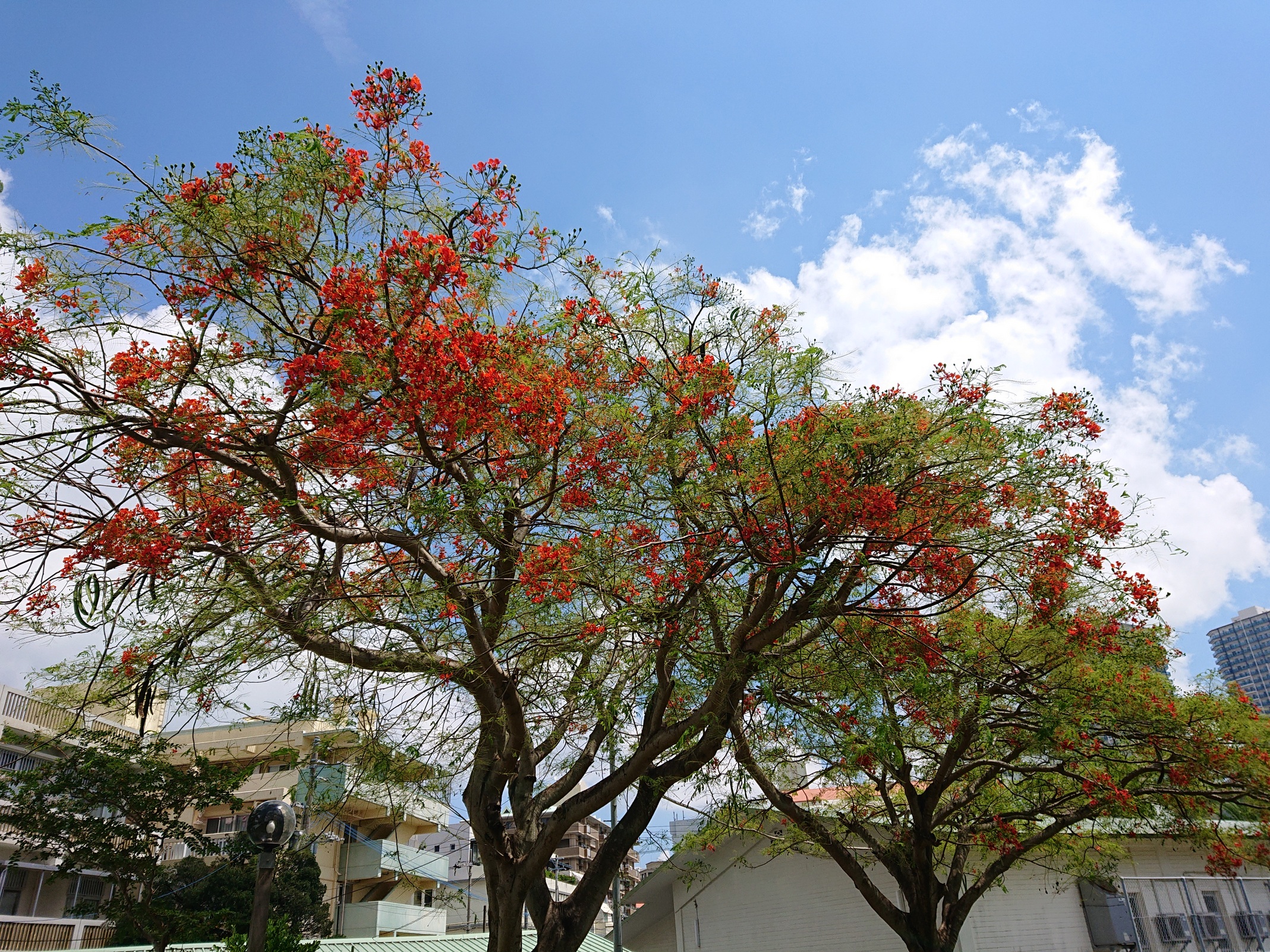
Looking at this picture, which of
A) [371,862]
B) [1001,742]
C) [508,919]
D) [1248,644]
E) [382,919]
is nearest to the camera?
[508,919]

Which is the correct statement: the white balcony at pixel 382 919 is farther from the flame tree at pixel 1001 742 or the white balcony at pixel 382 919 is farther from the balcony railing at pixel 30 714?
the flame tree at pixel 1001 742

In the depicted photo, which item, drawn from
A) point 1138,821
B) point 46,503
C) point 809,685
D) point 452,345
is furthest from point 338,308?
point 1138,821

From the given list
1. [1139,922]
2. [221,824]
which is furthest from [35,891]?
[1139,922]

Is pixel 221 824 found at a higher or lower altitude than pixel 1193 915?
higher

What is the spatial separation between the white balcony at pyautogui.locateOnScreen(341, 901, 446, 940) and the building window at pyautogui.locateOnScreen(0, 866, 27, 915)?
7283mm

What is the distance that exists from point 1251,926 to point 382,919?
1996cm

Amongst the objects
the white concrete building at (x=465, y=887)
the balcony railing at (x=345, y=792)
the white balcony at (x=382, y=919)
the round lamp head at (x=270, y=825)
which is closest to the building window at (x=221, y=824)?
the white balcony at (x=382, y=919)

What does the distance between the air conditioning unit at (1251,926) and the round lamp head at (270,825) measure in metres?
15.8

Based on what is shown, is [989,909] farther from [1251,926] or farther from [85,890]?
[85,890]

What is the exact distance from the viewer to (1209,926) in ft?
47.4

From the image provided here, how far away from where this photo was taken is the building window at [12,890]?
18.5 metres

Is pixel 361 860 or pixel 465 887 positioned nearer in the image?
pixel 361 860

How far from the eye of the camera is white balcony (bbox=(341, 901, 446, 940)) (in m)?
23.5

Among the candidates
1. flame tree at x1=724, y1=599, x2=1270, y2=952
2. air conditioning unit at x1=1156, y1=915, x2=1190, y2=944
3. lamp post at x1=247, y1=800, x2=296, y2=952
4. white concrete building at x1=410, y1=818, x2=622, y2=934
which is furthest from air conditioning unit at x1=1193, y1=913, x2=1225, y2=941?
white concrete building at x1=410, y1=818, x2=622, y2=934
